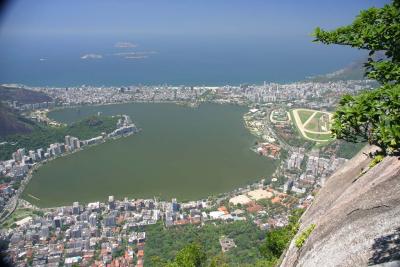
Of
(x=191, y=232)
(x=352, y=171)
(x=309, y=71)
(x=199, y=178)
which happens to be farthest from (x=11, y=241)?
(x=309, y=71)

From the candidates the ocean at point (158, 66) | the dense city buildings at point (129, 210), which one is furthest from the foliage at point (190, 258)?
the ocean at point (158, 66)

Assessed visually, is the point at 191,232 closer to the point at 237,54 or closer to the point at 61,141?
the point at 61,141

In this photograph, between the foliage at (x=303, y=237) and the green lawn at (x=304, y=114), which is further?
the green lawn at (x=304, y=114)

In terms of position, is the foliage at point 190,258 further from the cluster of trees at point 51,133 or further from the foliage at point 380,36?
the cluster of trees at point 51,133

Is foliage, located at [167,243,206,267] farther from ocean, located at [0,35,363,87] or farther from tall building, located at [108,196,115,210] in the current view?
ocean, located at [0,35,363,87]

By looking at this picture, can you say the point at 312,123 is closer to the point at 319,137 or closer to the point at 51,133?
the point at 319,137

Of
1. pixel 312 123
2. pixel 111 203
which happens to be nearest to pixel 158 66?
pixel 312 123

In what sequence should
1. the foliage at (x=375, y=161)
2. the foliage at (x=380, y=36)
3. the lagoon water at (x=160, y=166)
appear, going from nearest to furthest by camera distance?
the foliage at (x=380, y=36) → the foliage at (x=375, y=161) → the lagoon water at (x=160, y=166)
